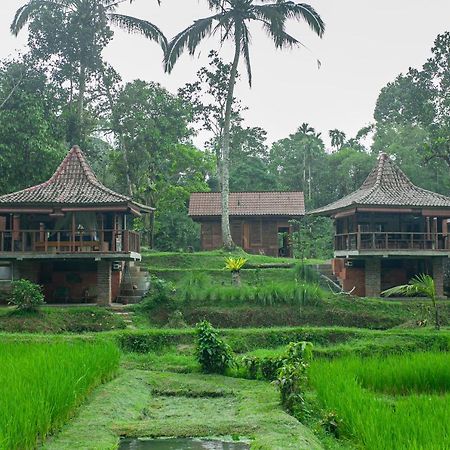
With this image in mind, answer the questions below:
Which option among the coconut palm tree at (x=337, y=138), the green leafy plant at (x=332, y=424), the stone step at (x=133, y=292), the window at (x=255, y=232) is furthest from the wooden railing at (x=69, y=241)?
the coconut palm tree at (x=337, y=138)

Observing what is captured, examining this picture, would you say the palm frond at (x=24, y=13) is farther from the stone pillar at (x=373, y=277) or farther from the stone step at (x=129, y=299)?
the stone pillar at (x=373, y=277)

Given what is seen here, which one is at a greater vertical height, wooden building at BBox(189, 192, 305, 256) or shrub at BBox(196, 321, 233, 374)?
wooden building at BBox(189, 192, 305, 256)

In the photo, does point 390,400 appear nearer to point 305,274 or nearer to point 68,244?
point 68,244

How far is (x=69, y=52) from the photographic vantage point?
32.7 m

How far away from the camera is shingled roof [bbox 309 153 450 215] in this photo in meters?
24.9

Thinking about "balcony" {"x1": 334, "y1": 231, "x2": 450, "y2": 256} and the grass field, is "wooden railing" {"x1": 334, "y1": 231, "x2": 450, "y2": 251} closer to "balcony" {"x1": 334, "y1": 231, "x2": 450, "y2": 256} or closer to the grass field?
"balcony" {"x1": 334, "y1": 231, "x2": 450, "y2": 256}

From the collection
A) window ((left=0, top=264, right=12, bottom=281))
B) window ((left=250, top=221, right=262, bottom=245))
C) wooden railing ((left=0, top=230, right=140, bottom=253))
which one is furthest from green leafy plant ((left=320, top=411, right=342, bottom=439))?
window ((left=250, top=221, right=262, bottom=245))

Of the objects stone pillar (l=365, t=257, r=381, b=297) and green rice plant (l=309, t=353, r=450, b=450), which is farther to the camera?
stone pillar (l=365, t=257, r=381, b=297)

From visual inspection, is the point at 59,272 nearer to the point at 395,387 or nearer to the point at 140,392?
the point at 140,392

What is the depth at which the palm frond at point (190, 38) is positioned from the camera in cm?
2784

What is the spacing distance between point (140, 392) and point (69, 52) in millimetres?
25237

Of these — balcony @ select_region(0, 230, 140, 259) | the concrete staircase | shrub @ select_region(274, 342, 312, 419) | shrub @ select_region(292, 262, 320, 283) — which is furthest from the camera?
→ shrub @ select_region(292, 262, 320, 283)

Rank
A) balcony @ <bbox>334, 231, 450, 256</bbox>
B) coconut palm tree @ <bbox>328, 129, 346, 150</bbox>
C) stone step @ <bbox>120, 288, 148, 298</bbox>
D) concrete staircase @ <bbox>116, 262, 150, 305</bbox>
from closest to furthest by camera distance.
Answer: concrete staircase @ <bbox>116, 262, 150, 305</bbox>
stone step @ <bbox>120, 288, 148, 298</bbox>
balcony @ <bbox>334, 231, 450, 256</bbox>
coconut palm tree @ <bbox>328, 129, 346, 150</bbox>

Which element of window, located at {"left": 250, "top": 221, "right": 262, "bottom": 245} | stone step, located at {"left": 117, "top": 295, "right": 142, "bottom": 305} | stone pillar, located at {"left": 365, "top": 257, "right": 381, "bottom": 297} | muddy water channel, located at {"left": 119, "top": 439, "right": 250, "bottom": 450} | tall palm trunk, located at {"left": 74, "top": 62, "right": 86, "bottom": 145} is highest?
tall palm trunk, located at {"left": 74, "top": 62, "right": 86, "bottom": 145}
